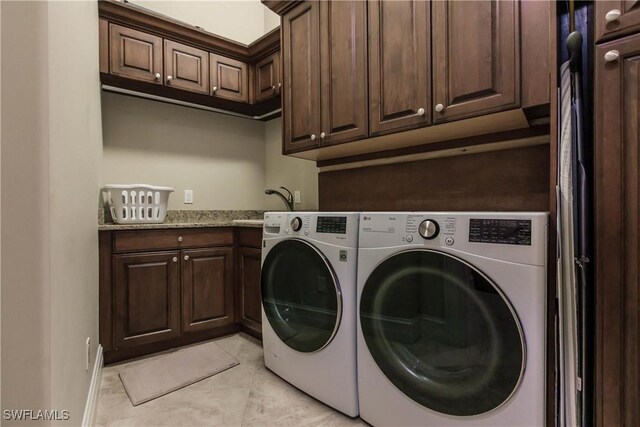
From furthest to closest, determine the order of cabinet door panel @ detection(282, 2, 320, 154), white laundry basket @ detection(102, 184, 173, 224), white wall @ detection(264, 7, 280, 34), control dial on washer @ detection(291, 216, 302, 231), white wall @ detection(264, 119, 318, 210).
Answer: white wall @ detection(264, 7, 280, 34) < white wall @ detection(264, 119, 318, 210) < white laundry basket @ detection(102, 184, 173, 224) < cabinet door panel @ detection(282, 2, 320, 154) < control dial on washer @ detection(291, 216, 302, 231)

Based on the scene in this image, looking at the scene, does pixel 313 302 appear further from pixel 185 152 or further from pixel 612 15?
pixel 185 152

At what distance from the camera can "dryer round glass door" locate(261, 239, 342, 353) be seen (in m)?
1.54

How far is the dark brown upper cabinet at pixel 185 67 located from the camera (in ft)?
7.66

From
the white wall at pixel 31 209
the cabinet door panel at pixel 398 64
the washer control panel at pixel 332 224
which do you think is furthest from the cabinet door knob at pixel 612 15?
the white wall at pixel 31 209

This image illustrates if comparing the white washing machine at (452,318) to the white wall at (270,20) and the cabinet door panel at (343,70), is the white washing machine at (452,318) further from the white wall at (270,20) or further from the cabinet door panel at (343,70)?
the white wall at (270,20)

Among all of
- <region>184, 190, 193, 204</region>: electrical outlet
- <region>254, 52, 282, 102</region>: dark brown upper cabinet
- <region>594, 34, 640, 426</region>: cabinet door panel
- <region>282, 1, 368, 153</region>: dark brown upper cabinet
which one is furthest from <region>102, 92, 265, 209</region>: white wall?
<region>594, 34, 640, 426</region>: cabinet door panel

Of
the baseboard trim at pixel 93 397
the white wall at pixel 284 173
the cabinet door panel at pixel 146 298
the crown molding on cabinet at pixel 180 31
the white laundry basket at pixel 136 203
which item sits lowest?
the baseboard trim at pixel 93 397

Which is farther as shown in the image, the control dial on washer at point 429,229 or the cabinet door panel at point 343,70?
the cabinet door panel at point 343,70

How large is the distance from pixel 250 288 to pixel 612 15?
7.51 feet

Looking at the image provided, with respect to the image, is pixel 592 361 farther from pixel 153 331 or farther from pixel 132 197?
pixel 132 197

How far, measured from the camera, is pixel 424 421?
1.21 metres

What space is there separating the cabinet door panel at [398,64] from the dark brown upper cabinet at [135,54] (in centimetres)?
154

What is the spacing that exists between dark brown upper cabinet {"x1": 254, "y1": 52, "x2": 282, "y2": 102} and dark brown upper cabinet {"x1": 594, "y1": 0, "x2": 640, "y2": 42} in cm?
189

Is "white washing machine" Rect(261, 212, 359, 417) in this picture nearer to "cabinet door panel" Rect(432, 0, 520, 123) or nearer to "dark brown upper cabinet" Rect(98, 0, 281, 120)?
"cabinet door panel" Rect(432, 0, 520, 123)
